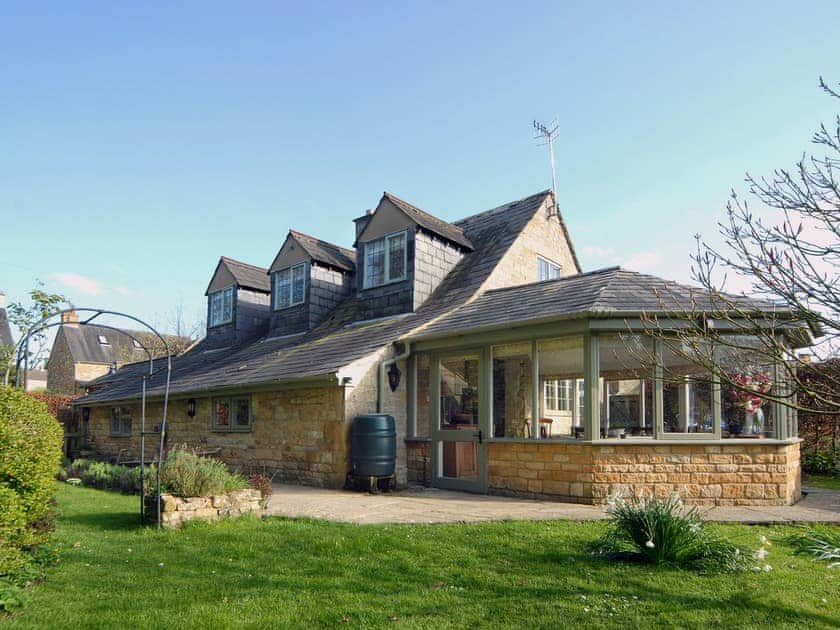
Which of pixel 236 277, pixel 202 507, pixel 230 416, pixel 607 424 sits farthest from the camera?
pixel 236 277

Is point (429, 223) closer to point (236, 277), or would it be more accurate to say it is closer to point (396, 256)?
point (396, 256)

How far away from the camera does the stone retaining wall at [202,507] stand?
7930mm

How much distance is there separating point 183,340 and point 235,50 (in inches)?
1352

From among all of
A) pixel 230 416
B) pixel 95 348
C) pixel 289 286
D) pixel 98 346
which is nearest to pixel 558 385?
pixel 230 416

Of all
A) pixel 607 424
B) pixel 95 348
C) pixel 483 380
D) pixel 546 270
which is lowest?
pixel 607 424

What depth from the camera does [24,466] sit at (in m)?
5.85

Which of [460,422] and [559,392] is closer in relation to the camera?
[559,392]

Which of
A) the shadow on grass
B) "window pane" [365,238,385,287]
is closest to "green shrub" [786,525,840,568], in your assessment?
the shadow on grass

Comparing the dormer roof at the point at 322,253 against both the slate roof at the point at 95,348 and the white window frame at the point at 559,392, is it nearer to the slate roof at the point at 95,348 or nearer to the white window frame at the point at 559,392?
the white window frame at the point at 559,392

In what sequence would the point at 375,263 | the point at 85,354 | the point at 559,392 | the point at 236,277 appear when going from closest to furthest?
the point at 559,392, the point at 375,263, the point at 236,277, the point at 85,354

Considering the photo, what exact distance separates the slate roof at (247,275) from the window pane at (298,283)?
3807 mm

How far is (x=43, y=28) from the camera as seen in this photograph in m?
7.75

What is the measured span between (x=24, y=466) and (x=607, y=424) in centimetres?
778

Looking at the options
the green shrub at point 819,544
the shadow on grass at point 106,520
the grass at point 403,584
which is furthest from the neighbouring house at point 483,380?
the shadow on grass at point 106,520
